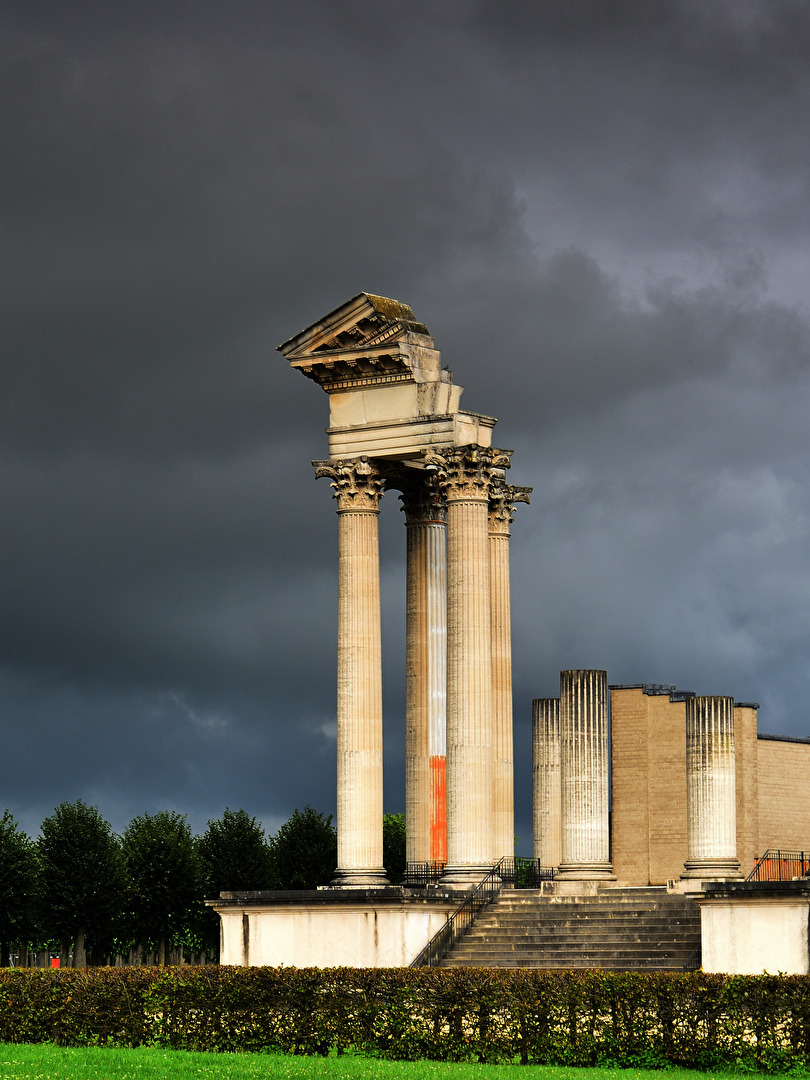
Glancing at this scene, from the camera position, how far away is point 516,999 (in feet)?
108

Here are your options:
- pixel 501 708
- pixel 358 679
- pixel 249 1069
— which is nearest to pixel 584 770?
pixel 501 708

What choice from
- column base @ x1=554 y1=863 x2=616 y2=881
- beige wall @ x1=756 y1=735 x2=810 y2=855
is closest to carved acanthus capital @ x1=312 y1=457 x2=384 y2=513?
column base @ x1=554 y1=863 x2=616 y2=881

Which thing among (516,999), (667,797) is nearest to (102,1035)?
(516,999)

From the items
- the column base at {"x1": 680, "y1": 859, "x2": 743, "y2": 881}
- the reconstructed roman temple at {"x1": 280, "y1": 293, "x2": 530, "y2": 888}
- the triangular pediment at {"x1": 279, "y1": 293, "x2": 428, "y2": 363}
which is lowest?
the column base at {"x1": 680, "y1": 859, "x2": 743, "y2": 881}

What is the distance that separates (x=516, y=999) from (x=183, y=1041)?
7270 mm

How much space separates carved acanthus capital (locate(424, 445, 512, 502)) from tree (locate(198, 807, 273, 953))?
128ft

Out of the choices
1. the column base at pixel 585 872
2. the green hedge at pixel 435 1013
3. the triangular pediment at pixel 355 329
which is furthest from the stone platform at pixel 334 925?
the triangular pediment at pixel 355 329

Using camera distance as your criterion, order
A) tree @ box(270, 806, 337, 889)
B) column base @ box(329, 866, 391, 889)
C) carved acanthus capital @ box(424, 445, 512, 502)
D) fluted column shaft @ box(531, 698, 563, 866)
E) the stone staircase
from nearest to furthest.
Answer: the stone staircase → carved acanthus capital @ box(424, 445, 512, 502) → column base @ box(329, 866, 391, 889) → fluted column shaft @ box(531, 698, 563, 866) → tree @ box(270, 806, 337, 889)

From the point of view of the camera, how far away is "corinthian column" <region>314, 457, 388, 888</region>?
47.0 meters

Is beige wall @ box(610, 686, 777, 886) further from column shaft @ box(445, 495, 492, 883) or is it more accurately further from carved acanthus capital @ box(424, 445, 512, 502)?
carved acanthus capital @ box(424, 445, 512, 502)

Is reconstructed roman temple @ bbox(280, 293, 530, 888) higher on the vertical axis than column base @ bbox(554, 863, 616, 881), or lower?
higher

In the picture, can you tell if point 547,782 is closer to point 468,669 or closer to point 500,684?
point 500,684

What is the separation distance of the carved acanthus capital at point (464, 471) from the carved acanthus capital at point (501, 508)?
296cm

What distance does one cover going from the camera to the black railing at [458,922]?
139ft
